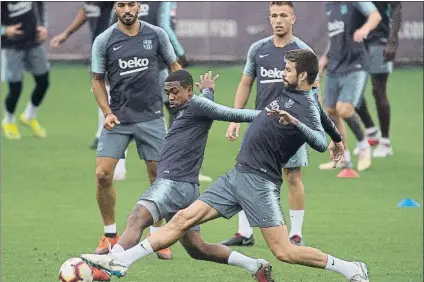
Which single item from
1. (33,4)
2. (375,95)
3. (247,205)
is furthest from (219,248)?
(33,4)

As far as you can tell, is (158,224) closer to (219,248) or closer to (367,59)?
(219,248)

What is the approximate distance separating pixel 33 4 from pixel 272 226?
10.9 m

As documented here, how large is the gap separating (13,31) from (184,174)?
847 cm

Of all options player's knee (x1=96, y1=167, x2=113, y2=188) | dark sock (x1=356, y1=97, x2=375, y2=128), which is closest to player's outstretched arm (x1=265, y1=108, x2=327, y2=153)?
player's knee (x1=96, y1=167, x2=113, y2=188)

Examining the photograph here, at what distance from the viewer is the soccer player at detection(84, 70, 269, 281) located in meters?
10.5

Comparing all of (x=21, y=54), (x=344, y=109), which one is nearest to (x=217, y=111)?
(x=344, y=109)

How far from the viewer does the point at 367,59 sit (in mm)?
17203

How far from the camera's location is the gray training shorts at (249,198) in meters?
9.99

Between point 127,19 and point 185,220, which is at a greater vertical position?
point 127,19

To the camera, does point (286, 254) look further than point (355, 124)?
No

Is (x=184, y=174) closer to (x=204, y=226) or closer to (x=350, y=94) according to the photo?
(x=204, y=226)

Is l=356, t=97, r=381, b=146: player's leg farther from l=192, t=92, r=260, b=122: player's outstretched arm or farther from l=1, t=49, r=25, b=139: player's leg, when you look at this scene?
l=192, t=92, r=260, b=122: player's outstretched arm

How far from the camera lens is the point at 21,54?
1955 cm

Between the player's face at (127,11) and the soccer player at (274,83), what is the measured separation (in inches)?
49.0
